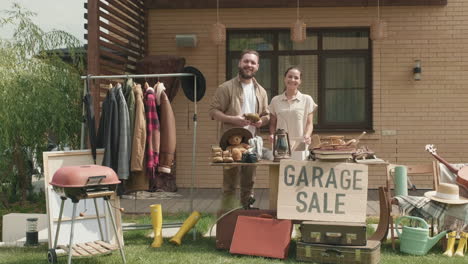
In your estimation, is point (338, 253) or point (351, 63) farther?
point (351, 63)

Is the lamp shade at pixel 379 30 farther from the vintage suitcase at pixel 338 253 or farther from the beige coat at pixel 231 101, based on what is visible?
the vintage suitcase at pixel 338 253

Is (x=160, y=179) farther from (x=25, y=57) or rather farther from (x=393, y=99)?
(x=393, y=99)

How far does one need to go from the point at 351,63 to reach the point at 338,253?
5.11 m

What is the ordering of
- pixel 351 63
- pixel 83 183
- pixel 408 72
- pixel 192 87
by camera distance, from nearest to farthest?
pixel 83 183 < pixel 192 87 < pixel 408 72 < pixel 351 63

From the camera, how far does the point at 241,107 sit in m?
5.44

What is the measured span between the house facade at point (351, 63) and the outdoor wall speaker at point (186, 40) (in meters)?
0.14

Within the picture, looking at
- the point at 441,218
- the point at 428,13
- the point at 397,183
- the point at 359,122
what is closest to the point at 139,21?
the point at 359,122

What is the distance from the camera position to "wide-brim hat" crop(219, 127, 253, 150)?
5.14m

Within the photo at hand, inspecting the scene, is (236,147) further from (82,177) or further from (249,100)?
(82,177)

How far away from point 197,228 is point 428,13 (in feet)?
17.8

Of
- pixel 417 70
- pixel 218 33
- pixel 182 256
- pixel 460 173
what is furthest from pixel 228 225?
pixel 417 70

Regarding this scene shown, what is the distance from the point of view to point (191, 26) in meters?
9.13

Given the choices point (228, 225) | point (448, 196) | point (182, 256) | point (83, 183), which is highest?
point (83, 183)

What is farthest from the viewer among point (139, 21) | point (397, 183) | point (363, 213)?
point (139, 21)
